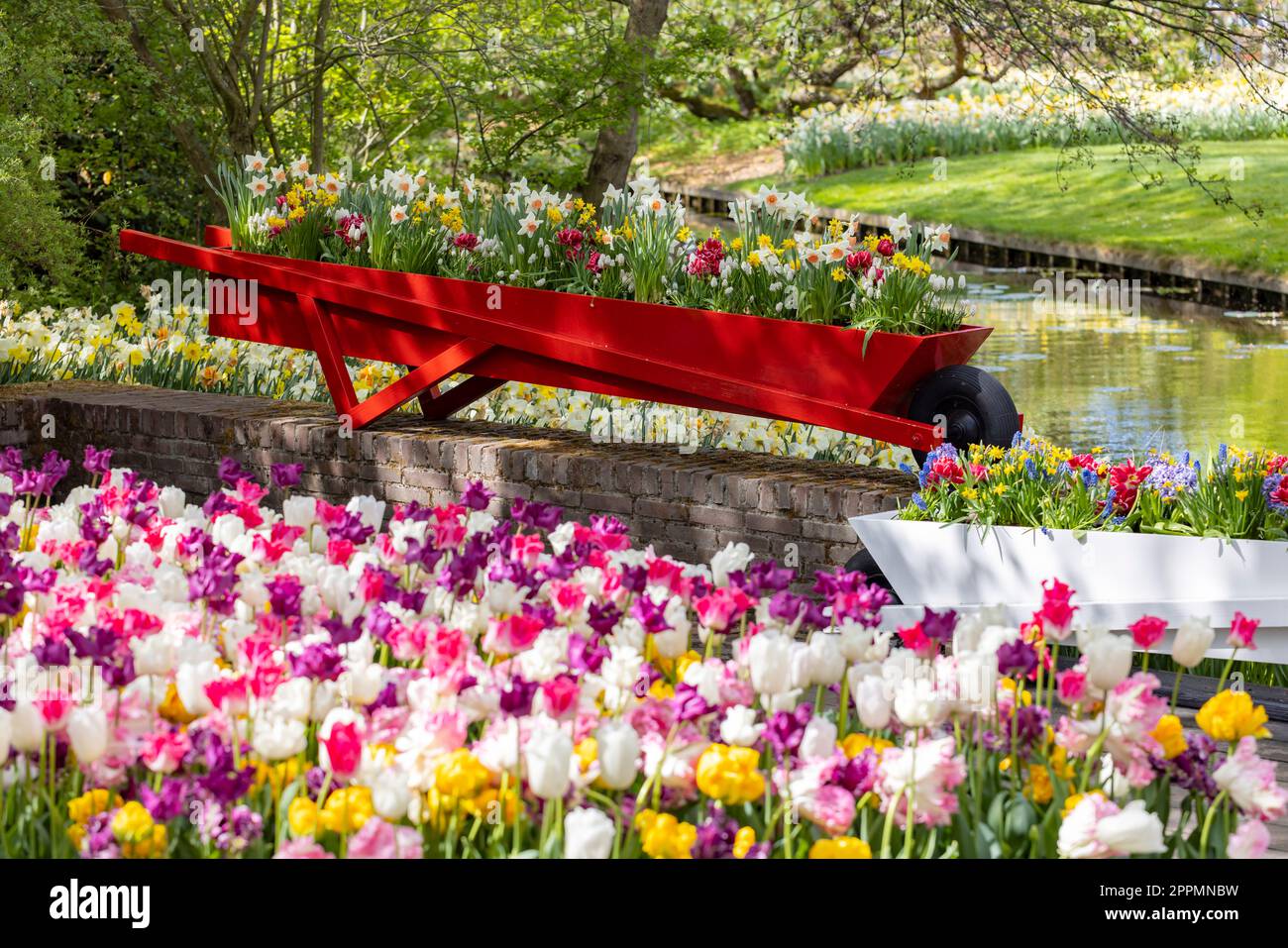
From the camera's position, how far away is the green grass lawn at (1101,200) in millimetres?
17078

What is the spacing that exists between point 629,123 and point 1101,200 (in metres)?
10.8

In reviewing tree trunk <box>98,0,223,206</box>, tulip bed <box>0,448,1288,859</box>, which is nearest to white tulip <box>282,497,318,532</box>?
tulip bed <box>0,448,1288,859</box>

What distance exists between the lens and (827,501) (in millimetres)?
4797

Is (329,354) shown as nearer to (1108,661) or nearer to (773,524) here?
(773,524)

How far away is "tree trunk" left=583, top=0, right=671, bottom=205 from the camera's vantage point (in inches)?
423

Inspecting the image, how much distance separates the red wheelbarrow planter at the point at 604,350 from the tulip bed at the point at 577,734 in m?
2.28

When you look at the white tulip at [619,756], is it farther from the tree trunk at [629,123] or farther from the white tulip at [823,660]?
the tree trunk at [629,123]

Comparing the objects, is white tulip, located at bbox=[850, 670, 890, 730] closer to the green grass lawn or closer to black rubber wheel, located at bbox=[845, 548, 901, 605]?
black rubber wheel, located at bbox=[845, 548, 901, 605]

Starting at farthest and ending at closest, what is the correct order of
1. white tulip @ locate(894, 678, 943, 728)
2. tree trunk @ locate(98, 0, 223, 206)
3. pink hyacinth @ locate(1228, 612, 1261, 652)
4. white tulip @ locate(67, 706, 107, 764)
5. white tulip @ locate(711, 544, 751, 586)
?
tree trunk @ locate(98, 0, 223, 206), white tulip @ locate(711, 544, 751, 586), pink hyacinth @ locate(1228, 612, 1261, 652), white tulip @ locate(894, 678, 943, 728), white tulip @ locate(67, 706, 107, 764)

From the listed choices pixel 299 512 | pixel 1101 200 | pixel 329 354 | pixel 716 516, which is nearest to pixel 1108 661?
pixel 299 512

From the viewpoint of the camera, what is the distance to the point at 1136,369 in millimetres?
12391

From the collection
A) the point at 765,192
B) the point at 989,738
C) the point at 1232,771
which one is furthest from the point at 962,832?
the point at 765,192

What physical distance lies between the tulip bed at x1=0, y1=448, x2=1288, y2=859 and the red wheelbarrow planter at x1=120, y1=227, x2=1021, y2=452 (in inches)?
89.9

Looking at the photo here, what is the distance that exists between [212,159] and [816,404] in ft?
26.0
